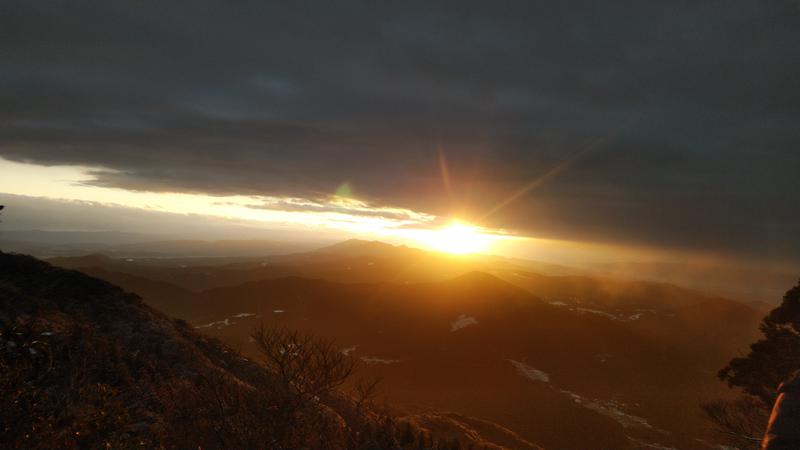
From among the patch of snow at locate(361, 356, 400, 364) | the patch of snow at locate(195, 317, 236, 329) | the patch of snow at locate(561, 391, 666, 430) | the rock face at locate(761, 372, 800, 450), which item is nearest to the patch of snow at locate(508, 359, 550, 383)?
the patch of snow at locate(561, 391, 666, 430)

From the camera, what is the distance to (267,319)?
120875 mm

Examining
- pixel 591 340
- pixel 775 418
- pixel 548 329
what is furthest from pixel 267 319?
pixel 775 418

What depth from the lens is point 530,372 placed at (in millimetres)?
88125

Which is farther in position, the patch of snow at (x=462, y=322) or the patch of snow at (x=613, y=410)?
the patch of snow at (x=462, y=322)

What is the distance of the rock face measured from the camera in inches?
329

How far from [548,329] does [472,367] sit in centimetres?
4080

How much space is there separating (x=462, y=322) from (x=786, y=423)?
11915cm

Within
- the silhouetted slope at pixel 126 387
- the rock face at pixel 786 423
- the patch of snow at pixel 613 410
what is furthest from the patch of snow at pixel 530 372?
the rock face at pixel 786 423

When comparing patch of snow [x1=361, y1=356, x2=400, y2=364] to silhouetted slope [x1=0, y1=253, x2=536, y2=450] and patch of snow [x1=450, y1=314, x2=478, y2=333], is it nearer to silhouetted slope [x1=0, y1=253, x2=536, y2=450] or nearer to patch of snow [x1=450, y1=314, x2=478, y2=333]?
patch of snow [x1=450, y1=314, x2=478, y2=333]

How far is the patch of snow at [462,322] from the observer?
390 ft

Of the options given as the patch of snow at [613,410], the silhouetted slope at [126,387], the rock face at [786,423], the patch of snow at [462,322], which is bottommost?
the patch of snow at [613,410]

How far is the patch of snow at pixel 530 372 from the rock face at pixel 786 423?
83.3 m

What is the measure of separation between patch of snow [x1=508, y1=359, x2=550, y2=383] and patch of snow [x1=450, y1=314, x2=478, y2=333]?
26.0 meters

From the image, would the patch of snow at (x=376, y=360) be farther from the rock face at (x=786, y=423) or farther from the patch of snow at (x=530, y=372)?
the rock face at (x=786, y=423)
